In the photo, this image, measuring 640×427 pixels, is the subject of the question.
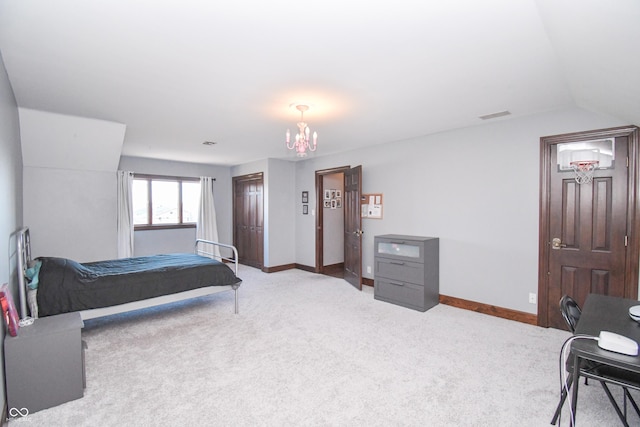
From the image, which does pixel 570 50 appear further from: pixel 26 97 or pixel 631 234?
pixel 26 97

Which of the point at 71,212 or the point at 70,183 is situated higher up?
the point at 70,183

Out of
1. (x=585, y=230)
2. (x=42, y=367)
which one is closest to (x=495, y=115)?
(x=585, y=230)

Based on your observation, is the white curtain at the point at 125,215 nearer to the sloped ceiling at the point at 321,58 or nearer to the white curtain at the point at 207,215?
the white curtain at the point at 207,215

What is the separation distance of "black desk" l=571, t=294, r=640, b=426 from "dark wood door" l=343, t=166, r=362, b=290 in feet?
10.3

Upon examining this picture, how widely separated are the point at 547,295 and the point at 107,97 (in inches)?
194

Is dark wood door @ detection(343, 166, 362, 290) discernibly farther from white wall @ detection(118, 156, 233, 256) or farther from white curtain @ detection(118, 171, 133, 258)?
white curtain @ detection(118, 171, 133, 258)

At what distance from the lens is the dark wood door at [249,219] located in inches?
259

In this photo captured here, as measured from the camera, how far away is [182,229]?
672cm

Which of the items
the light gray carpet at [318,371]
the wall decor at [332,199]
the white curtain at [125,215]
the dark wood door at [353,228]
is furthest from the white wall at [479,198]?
the white curtain at [125,215]

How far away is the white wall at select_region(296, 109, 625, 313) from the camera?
3.45m

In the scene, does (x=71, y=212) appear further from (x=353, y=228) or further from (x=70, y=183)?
(x=353, y=228)

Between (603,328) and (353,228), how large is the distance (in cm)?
378

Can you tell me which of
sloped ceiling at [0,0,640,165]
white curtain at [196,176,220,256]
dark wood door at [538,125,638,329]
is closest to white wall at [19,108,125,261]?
sloped ceiling at [0,0,640,165]

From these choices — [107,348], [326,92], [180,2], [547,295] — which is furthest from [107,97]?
[547,295]
